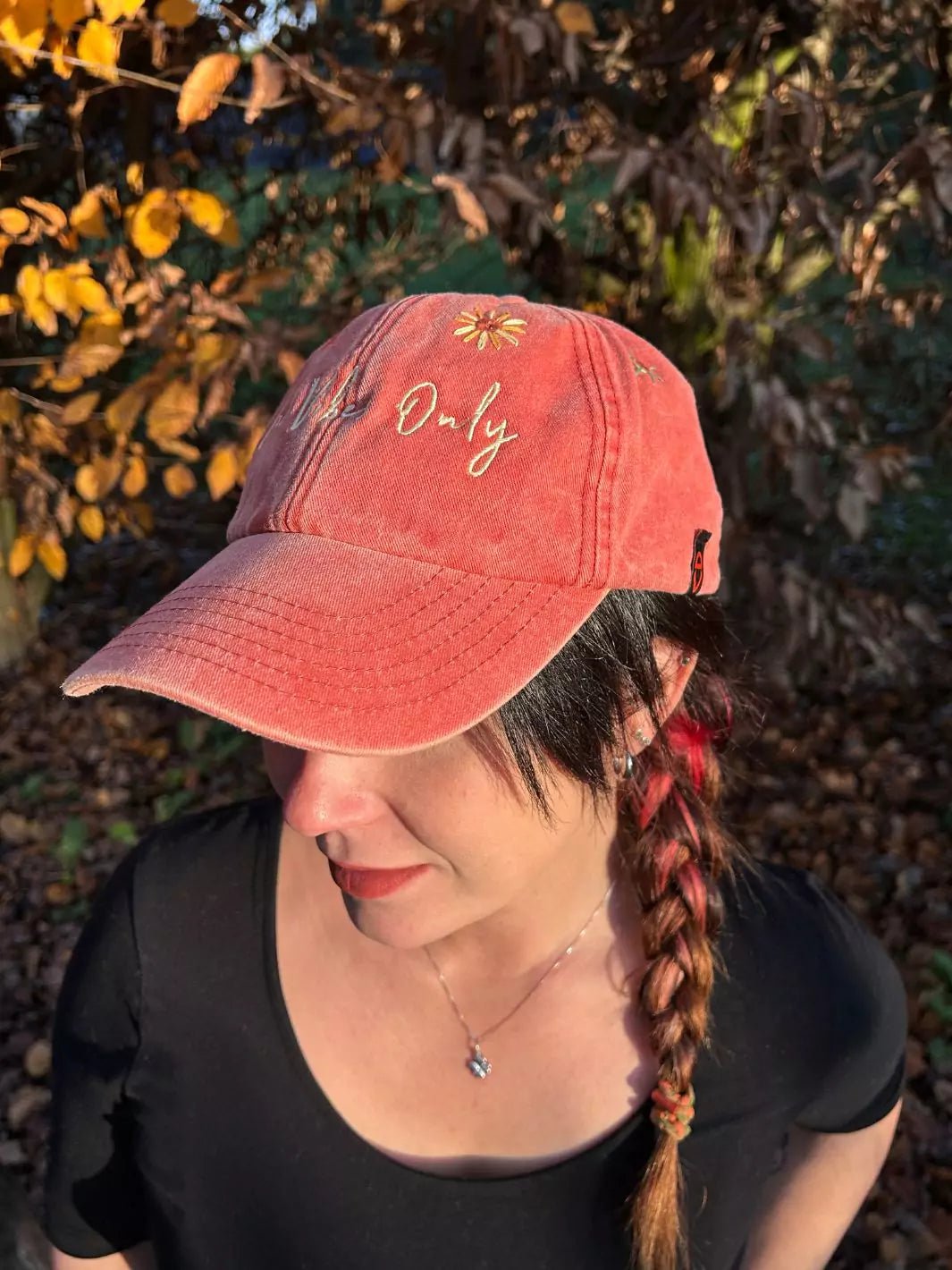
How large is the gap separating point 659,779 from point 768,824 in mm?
2448

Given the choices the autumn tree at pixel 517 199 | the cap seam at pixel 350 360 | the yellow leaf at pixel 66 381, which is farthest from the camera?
the yellow leaf at pixel 66 381

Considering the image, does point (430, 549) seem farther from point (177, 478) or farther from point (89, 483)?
point (89, 483)

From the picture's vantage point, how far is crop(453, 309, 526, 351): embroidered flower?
3.64 ft

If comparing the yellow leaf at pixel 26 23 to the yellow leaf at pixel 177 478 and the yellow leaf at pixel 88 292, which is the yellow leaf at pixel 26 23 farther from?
the yellow leaf at pixel 177 478

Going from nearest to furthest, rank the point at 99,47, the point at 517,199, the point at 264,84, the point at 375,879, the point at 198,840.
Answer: the point at 375,879
the point at 198,840
the point at 99,47
the point at 264,84
the point at 517,199

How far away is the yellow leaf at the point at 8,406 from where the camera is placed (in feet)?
9.80

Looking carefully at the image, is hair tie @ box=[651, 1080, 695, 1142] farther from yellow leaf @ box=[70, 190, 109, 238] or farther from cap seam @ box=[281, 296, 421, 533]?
yellow leaf @ box=[70, 190, 109, 238]

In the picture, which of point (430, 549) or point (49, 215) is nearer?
point (430, 549)

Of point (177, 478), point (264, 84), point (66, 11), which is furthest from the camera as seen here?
point (177, 478)

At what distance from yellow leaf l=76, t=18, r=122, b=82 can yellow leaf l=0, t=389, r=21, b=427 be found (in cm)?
111

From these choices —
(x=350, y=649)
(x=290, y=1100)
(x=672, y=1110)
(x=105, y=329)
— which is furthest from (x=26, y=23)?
(x=672, y=1110)

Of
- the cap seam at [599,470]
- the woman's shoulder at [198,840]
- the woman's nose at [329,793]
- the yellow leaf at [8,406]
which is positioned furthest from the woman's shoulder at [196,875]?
the yellow leaf at [8,406]

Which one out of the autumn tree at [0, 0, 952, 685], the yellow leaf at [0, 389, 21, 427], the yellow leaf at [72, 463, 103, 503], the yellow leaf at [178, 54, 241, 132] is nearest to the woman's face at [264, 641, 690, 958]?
the autumn tree at [0, 0, 952, 685]

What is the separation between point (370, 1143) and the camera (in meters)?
1.26
